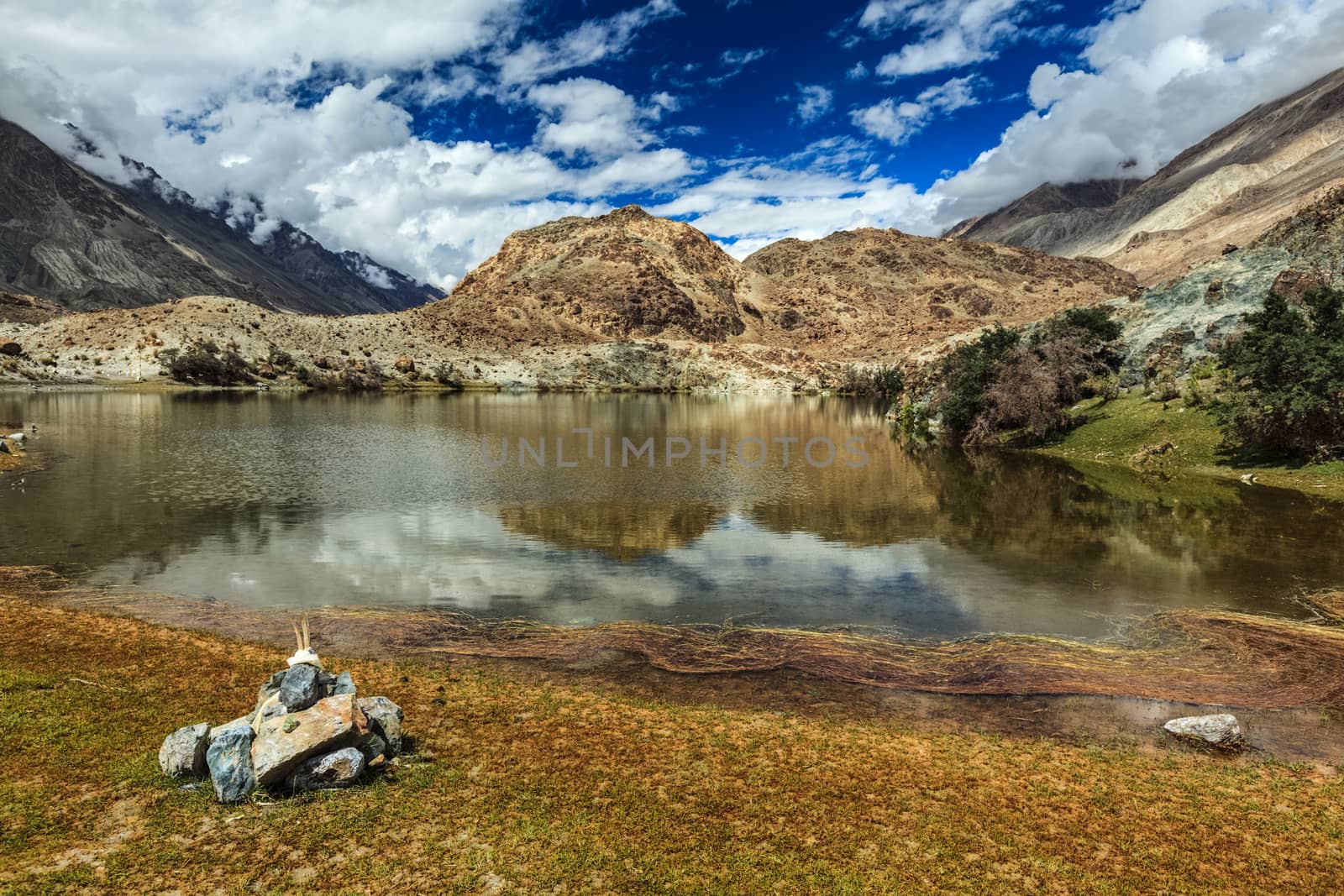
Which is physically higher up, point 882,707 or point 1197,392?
point 1197,392

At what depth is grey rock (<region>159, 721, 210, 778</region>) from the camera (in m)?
9.28

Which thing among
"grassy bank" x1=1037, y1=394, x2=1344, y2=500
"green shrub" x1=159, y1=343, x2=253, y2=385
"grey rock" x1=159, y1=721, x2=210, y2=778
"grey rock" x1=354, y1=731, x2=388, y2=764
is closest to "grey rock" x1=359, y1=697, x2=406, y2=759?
"grey rock" x1=354, y1=731, x2=388, y2=764

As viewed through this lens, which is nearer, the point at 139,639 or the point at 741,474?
the point at 139,639

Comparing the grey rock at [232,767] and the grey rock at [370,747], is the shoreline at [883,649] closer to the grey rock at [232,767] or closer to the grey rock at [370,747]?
the grey rock at [370,747]

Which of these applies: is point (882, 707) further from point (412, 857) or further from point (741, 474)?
point (741, 474)

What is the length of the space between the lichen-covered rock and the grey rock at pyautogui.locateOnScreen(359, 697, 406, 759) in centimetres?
49

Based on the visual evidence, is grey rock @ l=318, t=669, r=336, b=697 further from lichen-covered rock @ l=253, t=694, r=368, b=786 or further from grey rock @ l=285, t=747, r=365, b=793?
grey rock @ l=285, t=747, r=365, b=793

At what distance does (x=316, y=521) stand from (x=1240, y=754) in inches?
1100

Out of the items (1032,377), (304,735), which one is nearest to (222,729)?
(304,735)

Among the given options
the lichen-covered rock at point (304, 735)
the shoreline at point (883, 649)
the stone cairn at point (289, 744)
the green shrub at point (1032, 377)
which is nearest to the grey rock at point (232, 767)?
the stone cairn at point (289, 744)

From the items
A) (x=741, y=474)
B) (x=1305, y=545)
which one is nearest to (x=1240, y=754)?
(x=1305, y=545)

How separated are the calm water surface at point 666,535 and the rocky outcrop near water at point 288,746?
8689 millimetres

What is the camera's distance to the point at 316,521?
2808cm

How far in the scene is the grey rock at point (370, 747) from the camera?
981 cm
